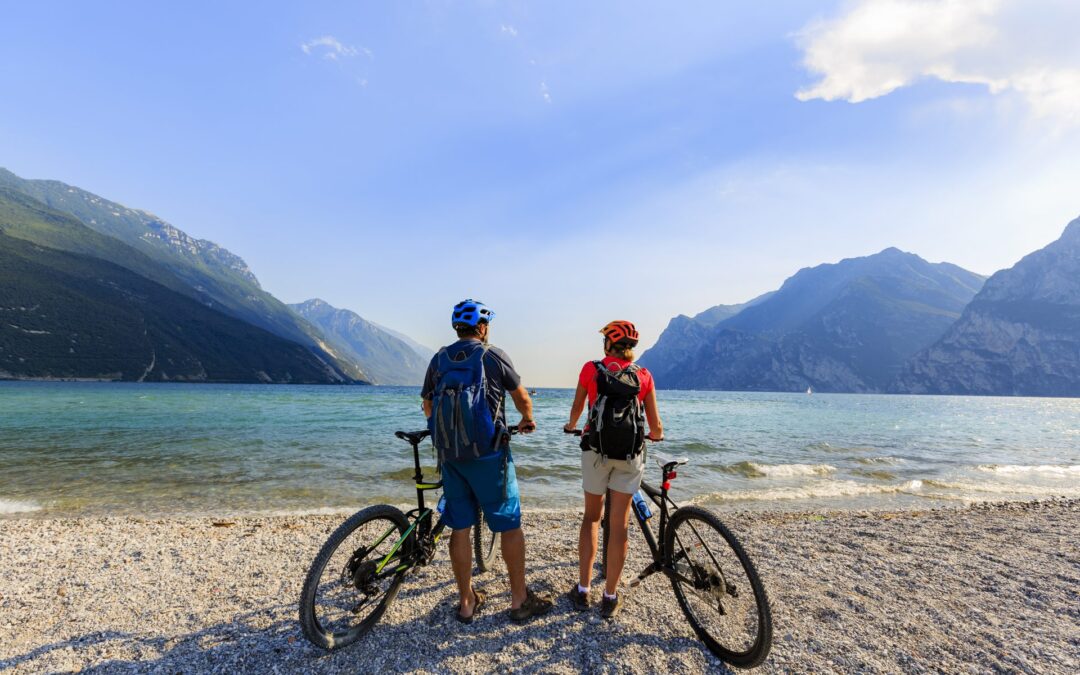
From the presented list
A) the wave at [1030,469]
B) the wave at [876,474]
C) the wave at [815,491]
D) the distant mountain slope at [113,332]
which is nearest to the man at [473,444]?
the wave at [815,491]

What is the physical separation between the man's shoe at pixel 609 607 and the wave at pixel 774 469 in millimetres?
12972

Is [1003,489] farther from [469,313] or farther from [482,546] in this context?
[469,313]

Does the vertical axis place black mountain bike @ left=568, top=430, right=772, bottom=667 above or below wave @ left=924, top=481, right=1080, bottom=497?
above

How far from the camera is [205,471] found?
47.7 ft

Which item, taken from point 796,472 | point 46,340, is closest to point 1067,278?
point 796,472

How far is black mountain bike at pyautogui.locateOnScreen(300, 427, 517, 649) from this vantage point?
4.05 metres

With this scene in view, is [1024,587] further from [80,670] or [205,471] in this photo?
[205,471]

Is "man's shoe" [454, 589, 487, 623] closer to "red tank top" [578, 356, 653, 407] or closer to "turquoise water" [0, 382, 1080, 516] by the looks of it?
"red tank top" [578, 356, 653, 407]

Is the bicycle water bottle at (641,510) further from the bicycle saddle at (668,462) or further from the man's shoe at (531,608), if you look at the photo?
the man's shoe at (531,608)

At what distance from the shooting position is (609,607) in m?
4.92

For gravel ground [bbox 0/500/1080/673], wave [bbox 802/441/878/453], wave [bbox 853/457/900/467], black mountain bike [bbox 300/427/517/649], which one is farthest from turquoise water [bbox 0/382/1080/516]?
black mountain bike [bbox 300/427/517/649]

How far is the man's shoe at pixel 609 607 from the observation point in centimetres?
489

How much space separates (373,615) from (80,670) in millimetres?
2374

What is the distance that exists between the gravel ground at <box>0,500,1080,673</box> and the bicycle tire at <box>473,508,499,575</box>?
0.20m
